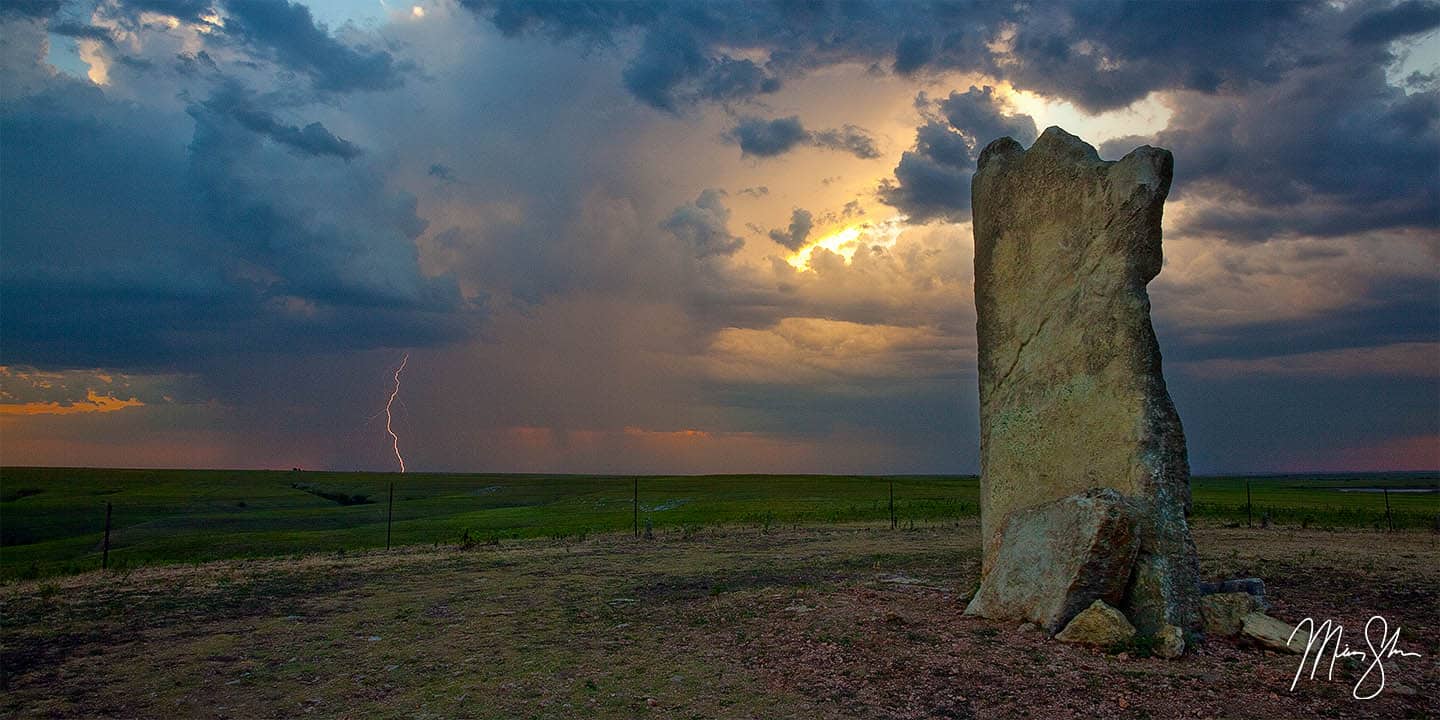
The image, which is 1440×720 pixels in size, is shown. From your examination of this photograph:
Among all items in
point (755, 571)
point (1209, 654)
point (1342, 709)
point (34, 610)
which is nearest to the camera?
point (1342, 709)

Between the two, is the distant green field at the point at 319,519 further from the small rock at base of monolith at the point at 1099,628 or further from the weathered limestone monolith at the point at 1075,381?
the small rock at base of monolith at the point at 1099,628

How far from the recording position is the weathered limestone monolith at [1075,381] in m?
10.4

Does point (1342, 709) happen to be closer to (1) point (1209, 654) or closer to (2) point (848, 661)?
(1) point (1209, 654)

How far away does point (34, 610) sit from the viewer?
1474 centimetres

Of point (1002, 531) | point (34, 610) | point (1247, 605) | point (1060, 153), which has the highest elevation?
point (1060, 153)

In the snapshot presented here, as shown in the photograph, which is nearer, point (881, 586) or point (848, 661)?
point (848, 661)

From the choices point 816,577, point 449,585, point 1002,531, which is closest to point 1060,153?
point 1002,531

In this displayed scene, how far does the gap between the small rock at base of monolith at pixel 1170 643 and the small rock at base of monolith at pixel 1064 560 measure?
80 cm

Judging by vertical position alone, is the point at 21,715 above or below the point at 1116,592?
below

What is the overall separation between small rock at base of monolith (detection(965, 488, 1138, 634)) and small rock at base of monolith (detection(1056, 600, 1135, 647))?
1.03ft

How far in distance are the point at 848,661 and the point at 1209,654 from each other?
438cm
